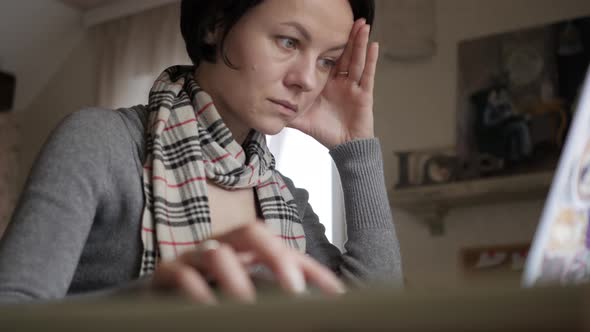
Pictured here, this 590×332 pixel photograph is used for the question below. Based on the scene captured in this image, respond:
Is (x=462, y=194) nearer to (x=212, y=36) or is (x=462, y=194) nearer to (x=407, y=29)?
(x=407, y=29)

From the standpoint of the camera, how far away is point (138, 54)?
13.4ft

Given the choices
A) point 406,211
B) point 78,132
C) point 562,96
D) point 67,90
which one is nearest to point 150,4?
point 67,90

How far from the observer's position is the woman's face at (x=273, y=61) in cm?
104

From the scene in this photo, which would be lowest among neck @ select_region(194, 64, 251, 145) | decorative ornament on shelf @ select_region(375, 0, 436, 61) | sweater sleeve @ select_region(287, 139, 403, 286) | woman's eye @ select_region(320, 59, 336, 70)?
sweater sleeve @ select_region(287, 139, 403, 286)

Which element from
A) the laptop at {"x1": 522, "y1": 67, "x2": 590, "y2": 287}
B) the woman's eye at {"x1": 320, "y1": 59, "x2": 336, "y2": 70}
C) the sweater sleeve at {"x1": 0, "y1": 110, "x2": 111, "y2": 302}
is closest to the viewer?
the laptop at {"x1": 522, "y1": 67, "x2": 590, "y2": 287}

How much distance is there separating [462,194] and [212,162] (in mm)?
2304

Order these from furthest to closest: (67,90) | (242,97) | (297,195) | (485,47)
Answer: (67,90) < (485,47) < (297,195) < (242,97)

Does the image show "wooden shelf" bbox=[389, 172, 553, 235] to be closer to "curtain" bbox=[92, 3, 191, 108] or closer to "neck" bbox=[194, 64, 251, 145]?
"curtain" bbox=[92, 3, 191, 108]

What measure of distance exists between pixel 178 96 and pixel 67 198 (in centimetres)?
39

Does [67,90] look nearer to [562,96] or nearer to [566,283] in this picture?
[562,96]

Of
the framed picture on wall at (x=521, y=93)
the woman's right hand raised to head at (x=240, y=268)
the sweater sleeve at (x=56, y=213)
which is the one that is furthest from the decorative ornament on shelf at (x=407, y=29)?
the woman's right hand raised to head at (x=240, y=268)

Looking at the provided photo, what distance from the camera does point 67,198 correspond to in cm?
71

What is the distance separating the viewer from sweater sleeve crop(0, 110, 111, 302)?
62cm

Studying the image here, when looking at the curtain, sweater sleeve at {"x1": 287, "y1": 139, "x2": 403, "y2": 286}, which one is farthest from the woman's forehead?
the curtain
